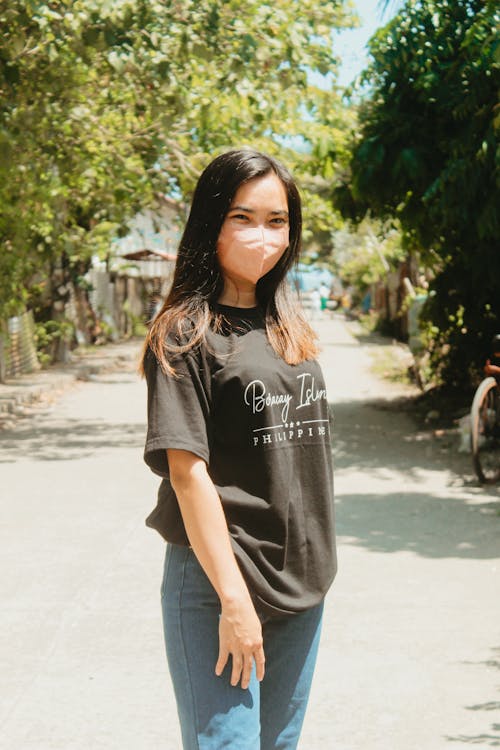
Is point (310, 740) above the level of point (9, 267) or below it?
below

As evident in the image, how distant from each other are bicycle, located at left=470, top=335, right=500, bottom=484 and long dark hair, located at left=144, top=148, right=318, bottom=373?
22.3 feet

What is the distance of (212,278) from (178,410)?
373 mm

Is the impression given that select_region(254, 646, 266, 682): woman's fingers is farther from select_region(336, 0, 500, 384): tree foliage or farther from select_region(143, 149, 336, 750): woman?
select_region(336, 0, 500, 384): tree foliage

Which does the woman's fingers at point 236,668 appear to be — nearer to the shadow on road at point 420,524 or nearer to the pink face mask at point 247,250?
the pink face mask at point 247,250

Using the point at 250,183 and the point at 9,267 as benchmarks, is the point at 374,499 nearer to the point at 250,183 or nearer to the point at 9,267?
the point at 250,183

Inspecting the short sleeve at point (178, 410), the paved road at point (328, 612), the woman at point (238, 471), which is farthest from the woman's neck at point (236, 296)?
the paved road at point (328, 612)

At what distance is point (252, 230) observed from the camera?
2.57 metres

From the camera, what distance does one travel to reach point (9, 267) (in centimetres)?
1488

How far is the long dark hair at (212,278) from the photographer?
2.49 metres

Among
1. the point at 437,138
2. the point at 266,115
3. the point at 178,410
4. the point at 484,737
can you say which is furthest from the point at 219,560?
the point at 266,115

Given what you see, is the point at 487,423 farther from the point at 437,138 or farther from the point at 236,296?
the point at 236,296

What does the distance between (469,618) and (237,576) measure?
11.8 feet

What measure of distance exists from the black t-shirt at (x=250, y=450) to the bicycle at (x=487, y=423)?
22.7ft

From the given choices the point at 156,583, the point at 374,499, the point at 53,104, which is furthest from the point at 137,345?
the point at 156,583
